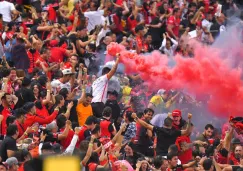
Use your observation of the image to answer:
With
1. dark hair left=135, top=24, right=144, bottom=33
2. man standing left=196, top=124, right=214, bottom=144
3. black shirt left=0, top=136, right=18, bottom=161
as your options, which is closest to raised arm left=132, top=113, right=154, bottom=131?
man standing left=196, top=124, right=214, bottom=144

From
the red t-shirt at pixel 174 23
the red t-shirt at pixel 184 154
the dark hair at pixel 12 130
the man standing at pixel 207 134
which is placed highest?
the dark hair at pixel 12 130

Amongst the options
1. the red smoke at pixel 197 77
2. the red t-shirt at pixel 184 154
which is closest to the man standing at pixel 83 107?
the red t-shirt at pixel 184 154

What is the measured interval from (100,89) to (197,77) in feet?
8.11

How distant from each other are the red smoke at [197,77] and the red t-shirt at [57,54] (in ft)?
3.38

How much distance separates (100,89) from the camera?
1362cm

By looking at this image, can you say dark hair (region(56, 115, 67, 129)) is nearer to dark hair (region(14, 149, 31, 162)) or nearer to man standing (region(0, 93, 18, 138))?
man standing (region(0, 93, 18, 138))

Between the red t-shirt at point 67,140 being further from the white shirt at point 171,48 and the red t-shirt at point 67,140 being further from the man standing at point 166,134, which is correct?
the white shirt at point 171,48

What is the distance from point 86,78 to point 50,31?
2.93m

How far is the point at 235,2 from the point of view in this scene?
77.7 feet

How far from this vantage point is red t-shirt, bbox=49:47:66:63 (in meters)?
15.6

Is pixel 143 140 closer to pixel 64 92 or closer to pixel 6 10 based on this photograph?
pixel 64 92

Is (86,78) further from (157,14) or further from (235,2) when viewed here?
(235,2)

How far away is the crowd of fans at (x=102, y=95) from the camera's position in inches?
403

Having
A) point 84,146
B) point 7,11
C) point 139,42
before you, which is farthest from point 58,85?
point 7,11
